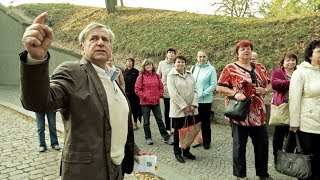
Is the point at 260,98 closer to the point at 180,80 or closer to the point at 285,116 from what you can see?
the point at 285,116

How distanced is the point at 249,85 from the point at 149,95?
9.80 feet

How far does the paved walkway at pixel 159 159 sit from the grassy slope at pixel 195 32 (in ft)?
10.5

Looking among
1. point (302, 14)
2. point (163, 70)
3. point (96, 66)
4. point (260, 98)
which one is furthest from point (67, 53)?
point (96, 66)

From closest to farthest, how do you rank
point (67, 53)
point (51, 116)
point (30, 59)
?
1. point (30, 59)
2. point (51, 116)
3. point (67, 53)

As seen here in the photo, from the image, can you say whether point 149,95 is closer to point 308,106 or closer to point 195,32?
point 308,106

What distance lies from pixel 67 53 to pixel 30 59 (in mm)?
14777

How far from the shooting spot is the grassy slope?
1016 centimetres

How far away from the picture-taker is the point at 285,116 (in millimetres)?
5168

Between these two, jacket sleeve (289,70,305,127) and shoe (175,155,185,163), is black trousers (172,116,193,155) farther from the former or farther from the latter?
jacket sleeve (289,70,305,127)

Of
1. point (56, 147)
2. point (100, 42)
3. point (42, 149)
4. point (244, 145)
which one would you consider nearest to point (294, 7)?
point (244, 145)

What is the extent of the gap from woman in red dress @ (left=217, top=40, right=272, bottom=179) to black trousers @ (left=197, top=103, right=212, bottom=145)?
75.6 inches

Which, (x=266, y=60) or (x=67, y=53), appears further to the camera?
(x=67, y=53)

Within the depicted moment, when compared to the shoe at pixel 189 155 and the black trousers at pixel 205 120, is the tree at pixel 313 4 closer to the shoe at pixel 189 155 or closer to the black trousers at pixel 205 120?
the black trousers at pixel 205 120

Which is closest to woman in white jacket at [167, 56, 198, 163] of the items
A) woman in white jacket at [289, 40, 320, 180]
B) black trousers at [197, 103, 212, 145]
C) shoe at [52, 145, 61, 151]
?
black trousers at [197, 103, 212, 145]
